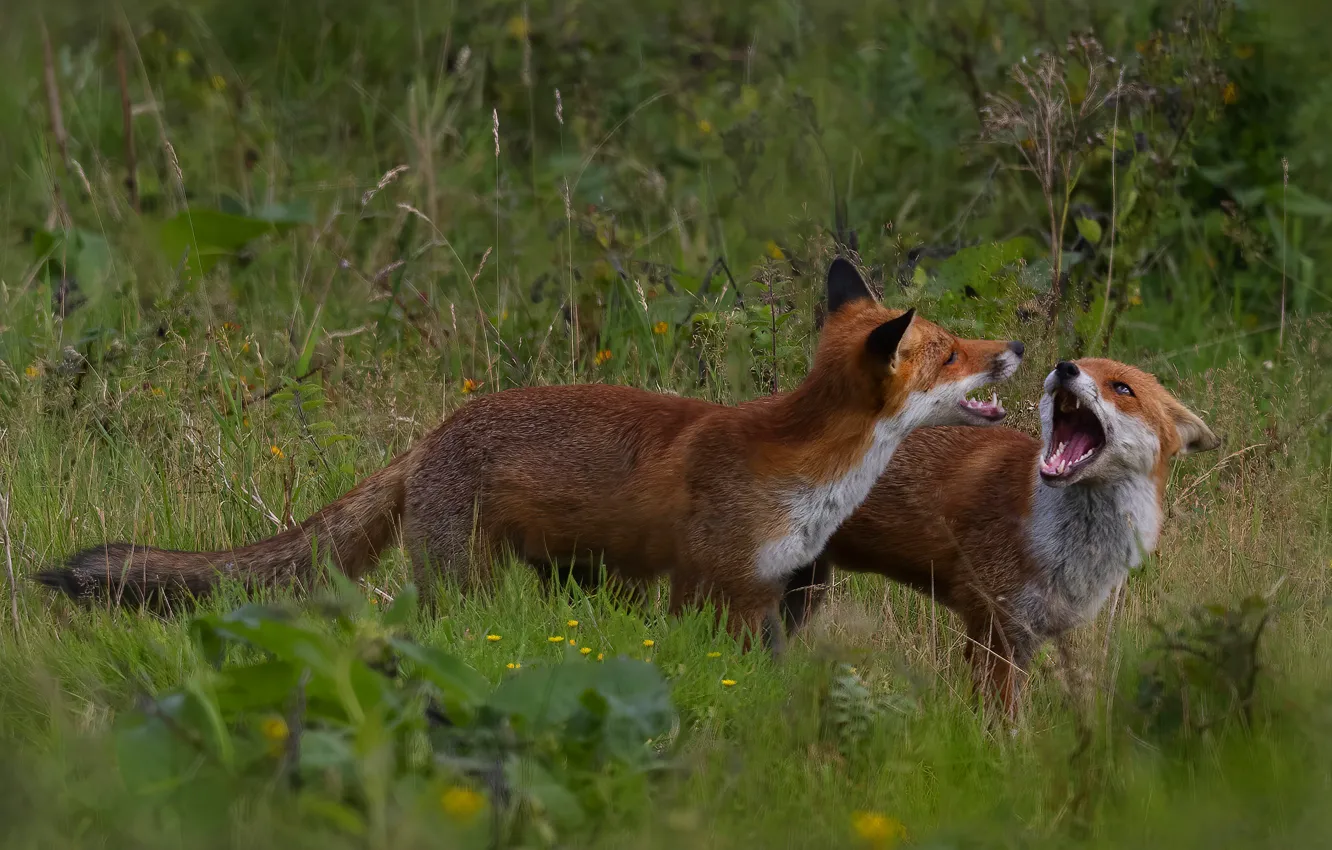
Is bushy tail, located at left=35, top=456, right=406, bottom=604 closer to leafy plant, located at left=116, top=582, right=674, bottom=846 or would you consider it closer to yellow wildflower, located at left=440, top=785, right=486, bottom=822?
leafy plant, located at left=116, top=582, right=674, bottom=846

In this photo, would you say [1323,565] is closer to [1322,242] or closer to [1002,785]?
[1002,785]

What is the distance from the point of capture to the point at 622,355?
827 centimetres

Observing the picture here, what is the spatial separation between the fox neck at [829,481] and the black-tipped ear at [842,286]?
61 centimetres

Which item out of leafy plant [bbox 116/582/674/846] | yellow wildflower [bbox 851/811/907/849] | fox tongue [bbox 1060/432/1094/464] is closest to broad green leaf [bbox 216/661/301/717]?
leafy plant [bbox 116/582/674/846]

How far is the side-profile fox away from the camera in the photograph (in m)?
5.80

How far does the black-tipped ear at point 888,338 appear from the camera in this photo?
5613mm

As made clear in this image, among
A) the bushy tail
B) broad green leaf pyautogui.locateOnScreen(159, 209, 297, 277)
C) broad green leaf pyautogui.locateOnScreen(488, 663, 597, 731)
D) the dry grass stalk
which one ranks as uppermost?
the dry grass stalk

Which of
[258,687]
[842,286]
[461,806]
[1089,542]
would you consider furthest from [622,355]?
[461,806]

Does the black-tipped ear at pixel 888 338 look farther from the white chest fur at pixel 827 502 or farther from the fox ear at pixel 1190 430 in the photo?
the fox ear at pixel 1190 430

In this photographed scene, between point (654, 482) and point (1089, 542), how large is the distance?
1.65 meters

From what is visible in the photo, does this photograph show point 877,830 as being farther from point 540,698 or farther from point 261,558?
point 261,558

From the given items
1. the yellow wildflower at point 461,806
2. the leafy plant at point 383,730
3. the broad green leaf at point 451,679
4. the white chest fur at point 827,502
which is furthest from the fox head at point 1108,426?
the yellow wildflower at point 461,806

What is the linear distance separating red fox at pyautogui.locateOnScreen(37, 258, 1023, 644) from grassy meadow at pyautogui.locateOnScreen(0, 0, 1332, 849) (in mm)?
250

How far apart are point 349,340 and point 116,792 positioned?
5.59 meters
